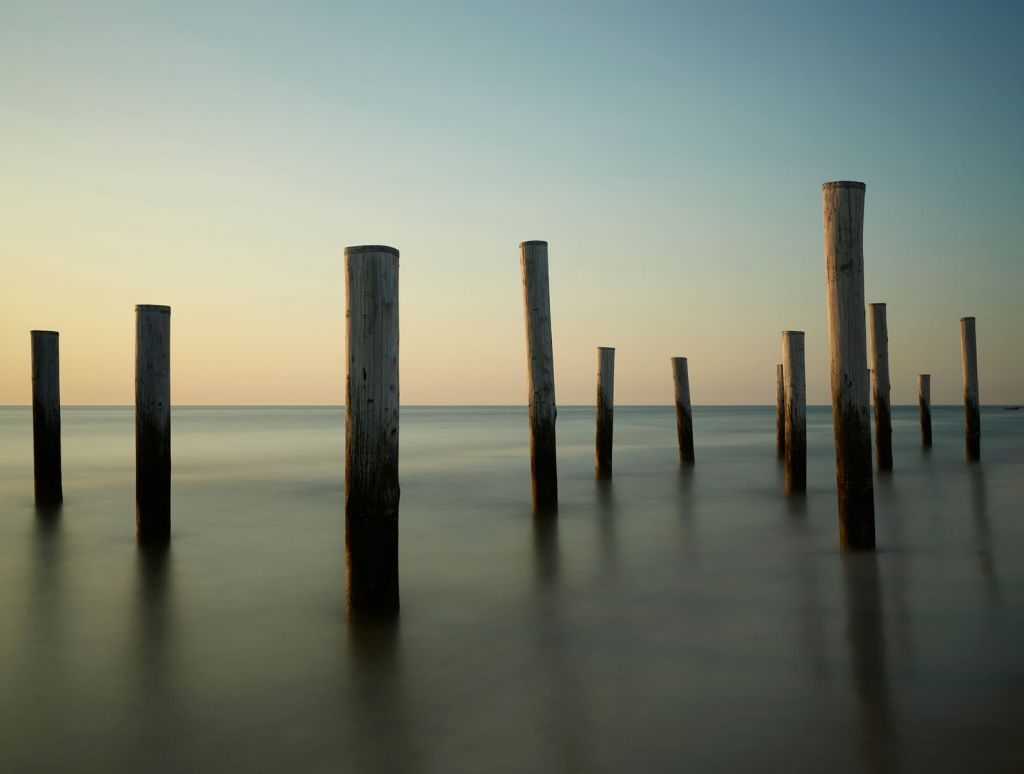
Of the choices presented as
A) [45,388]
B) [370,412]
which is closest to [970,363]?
[370,412]

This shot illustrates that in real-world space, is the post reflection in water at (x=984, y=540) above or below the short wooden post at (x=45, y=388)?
below

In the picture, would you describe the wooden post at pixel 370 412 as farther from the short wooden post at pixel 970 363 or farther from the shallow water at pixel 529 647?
the short wooden post at pixel 970 363

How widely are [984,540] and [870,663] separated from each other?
4.56 meters

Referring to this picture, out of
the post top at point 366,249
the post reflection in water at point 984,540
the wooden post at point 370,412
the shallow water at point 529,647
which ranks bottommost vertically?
the post reflection in water at point 984,540

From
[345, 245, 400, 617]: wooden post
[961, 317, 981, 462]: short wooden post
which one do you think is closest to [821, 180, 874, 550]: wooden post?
[345, 245, 400, 617]: wooden post

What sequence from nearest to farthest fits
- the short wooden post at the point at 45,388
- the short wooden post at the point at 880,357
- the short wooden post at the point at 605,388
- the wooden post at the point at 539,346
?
the wooden post at the point at 539,346 → the short wooden post at the point at 45,388 → the short wooden post at the point at 880,357 → the short wooden post at the point at 605,388

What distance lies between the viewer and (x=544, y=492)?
31.2 ft

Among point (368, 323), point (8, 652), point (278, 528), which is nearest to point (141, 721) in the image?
point (8, 652)

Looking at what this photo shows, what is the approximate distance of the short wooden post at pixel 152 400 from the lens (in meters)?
7.10

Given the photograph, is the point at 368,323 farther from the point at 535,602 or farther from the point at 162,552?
the point at 162,552

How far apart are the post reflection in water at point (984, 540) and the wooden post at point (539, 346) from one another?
161 inches

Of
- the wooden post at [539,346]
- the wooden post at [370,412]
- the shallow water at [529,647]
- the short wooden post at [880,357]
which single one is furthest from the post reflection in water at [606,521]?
the short wooden post at [880,357]

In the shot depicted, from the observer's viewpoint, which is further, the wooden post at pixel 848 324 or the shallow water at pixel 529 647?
the wooden post at pixel 848 324

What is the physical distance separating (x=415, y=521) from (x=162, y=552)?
2.99m
